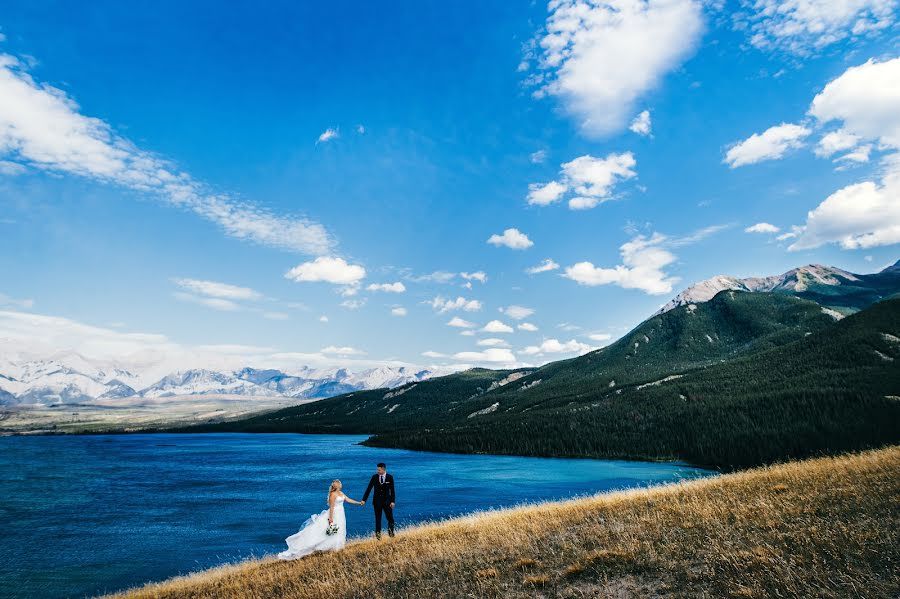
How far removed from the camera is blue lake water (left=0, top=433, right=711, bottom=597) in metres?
44.8

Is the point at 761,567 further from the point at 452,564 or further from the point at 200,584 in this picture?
the point at 200,584

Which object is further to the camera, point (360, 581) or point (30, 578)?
point (30, 578)

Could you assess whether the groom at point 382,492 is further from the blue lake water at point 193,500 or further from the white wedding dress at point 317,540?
the blue lake water at point 193,500

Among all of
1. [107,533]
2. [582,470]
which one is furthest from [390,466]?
[107,533]

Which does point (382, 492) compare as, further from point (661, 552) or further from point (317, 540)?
point (661, 552)

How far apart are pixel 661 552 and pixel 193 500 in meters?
85.5

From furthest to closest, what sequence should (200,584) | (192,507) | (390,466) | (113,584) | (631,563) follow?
1. (390,466)
2. (192,507)
3. (113,584)
4. (200,584)
5. (631,563)

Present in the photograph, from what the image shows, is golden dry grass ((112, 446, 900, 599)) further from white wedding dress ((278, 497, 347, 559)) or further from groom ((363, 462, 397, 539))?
groom ((363, 462, 397, 539))

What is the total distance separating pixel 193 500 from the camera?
80.4 meters

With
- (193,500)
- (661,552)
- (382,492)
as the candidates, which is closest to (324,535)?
(382,492)

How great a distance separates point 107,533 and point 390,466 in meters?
90.3

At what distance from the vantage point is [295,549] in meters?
22.9

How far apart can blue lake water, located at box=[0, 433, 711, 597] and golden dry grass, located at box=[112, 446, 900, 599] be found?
2997cm

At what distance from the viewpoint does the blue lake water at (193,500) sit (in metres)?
44.8
